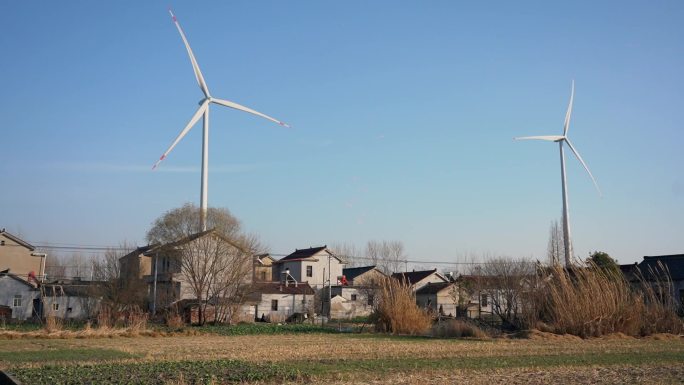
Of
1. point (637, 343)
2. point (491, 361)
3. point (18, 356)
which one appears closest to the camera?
point (491, 361)

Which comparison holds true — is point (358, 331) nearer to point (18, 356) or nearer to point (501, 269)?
point (501, 269)

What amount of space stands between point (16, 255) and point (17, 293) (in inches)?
486

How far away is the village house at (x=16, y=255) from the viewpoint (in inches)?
2643

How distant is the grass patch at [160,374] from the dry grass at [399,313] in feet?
69.4

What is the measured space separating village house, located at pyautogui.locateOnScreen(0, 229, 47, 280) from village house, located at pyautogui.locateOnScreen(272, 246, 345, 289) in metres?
26.4

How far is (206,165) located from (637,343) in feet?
99.4

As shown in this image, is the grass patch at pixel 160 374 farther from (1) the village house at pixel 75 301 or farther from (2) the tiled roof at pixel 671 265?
(2) the tiled roof at pixel 671 265

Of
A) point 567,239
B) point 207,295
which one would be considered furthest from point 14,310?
point 567,239

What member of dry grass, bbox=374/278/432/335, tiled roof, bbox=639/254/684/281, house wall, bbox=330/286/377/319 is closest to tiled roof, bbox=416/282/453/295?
house wall, bbox=330/286/377/319

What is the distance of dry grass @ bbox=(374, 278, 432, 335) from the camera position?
121 ft

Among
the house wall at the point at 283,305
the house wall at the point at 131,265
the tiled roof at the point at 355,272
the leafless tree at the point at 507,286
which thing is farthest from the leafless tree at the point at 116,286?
the tiled roof at the point at 355,272

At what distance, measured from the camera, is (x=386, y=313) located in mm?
38062

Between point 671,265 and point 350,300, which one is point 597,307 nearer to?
point 671,265

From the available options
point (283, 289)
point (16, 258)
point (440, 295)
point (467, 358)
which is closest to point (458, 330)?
point (467, 358)
